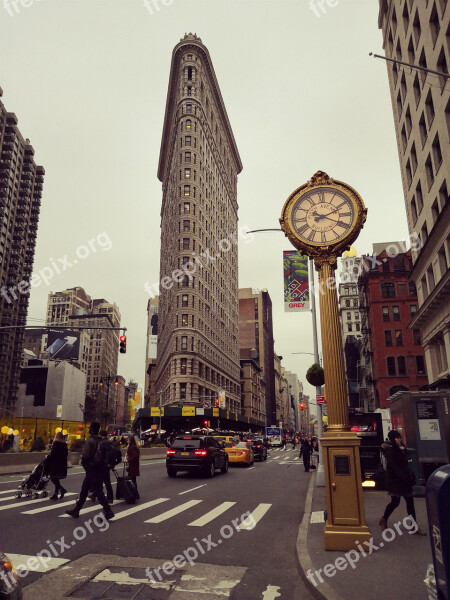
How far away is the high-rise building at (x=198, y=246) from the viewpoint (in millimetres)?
69375

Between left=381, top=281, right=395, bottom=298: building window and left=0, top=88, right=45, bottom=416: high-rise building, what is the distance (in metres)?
72.7

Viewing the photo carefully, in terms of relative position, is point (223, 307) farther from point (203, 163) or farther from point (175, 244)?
point (203, 163)

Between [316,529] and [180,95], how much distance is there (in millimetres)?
89058

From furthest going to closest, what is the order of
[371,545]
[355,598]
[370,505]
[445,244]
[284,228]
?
[445,244] < [370,505] < [284,228] < [371,545] < [355,598]

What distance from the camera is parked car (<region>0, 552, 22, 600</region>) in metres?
3.18

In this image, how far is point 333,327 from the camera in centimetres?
872

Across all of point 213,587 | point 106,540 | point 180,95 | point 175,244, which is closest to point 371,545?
point 213,587

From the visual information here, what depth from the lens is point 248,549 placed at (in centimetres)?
775

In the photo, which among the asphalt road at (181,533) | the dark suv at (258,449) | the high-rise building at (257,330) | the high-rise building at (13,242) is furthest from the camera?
the high-rise building at (257,330)

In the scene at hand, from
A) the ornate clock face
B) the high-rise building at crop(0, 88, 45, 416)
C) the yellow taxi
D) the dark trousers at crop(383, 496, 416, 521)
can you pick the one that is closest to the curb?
the dark trousers at crop(383, 496, 416, 521)

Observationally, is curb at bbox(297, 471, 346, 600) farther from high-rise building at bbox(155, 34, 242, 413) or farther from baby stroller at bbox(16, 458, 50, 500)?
high-rise building at bbox(155, 34, 242, 413)

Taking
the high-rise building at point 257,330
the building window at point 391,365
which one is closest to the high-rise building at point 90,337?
the high-rise building at point 257,330

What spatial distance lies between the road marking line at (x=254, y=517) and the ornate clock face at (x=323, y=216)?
630 cm

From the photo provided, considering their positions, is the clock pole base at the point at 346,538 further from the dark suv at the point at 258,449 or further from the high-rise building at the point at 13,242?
the high-rise building at the point at 13,242
